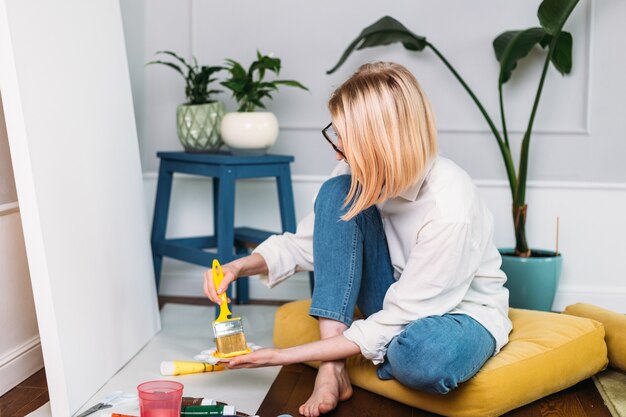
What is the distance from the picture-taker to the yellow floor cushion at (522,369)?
1.70 m

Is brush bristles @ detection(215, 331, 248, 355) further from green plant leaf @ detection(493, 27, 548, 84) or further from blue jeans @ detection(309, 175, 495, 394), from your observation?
green plant leaf @ detection(493, 27, 548, 84)

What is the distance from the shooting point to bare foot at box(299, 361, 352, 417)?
1.70 meters

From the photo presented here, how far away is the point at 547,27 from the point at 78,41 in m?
1.43

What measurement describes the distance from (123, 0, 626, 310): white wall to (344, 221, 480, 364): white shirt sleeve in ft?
4.15

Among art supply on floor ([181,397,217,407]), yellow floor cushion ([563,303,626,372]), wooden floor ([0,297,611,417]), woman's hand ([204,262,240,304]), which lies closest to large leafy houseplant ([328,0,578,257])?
yellow floor cushion ([563,303,626,372])

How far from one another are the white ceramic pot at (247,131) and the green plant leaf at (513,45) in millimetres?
832

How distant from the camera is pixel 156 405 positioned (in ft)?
4.86

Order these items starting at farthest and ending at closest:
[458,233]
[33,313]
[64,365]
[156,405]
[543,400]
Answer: [33,313], [543,400], [64,365], [458,233], [156,405]

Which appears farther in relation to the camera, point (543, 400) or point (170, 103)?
point (170, 103)

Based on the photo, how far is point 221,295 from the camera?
1.72m

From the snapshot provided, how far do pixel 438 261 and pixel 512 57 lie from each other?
1.22m

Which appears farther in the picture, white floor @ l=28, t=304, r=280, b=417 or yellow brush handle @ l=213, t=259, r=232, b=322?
white floor @ l=28, t=304, r=280, b=417

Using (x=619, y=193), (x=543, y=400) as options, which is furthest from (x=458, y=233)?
(x=619, y=193)

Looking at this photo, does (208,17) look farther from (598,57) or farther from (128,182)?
(598,57)
